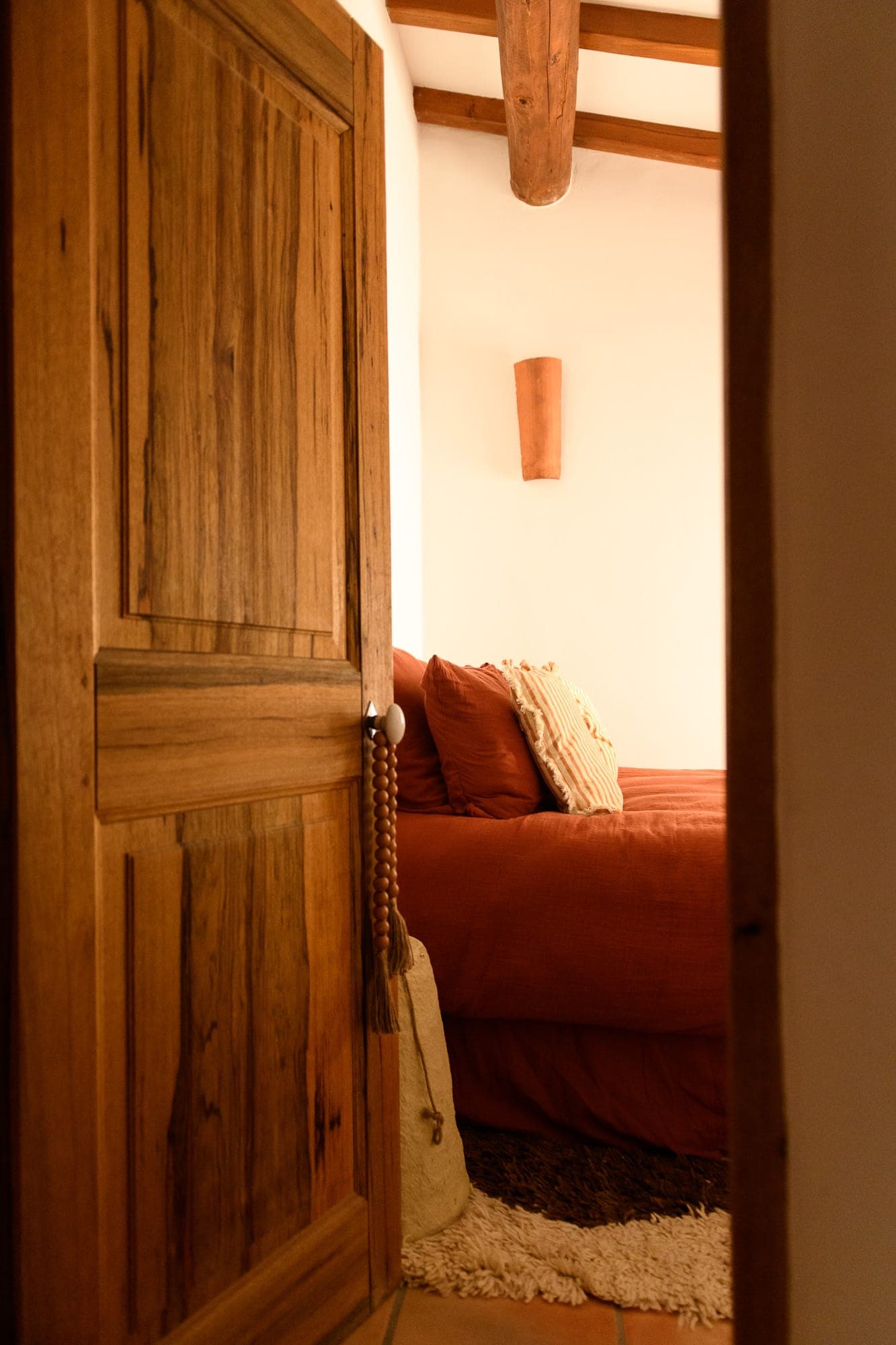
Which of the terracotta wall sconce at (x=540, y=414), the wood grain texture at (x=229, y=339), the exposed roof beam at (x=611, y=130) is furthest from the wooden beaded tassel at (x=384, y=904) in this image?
the exposed roof beam at (x=611, y=130)

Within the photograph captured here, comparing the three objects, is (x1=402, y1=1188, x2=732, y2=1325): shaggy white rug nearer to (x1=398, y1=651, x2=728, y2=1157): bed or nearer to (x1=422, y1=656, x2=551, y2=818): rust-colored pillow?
(x1=398, y1=651, x2=728, y2=1157): bed

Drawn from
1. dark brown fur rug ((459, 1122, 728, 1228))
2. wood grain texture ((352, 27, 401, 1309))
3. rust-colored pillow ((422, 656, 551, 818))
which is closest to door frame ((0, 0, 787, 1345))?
wood grain texture ((352, 27, 401, 1309))

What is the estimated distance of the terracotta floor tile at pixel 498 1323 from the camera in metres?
1.30

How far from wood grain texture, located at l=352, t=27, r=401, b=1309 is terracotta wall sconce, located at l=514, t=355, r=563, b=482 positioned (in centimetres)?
251

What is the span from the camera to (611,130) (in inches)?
157

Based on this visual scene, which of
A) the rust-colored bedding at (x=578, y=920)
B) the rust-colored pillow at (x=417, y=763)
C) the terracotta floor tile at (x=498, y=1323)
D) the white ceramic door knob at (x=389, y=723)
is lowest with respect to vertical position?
the terracotta floor tile at (x=498, y=1323)

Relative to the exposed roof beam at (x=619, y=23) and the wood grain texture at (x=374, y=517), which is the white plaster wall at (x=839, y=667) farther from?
the exposed roof beam at (x=619, y=23)

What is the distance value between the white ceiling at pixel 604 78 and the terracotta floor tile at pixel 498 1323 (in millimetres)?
3915

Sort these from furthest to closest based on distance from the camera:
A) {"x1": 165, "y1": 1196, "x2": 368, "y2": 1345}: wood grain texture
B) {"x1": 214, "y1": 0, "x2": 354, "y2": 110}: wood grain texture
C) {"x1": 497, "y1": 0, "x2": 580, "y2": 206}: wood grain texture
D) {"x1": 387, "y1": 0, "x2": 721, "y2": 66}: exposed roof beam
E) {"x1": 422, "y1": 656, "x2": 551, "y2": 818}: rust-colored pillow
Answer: {"x1": 387, "y1": 0, "x2": 721, "y2": 66}: exposed roof beam → {"x1": 497, "y1": 0, "x2": 580, "y2": 206}: wood grain texture → {"x1": 422, "y1": 656, "x2": 551, "y2": 818}: rust-colored pillow → {"x1": 214, "y1": 0, "x2": 354, "y2": 110}: wood grain texture → {"x1": 165, "y1": 1196, "x2": 368, "y2": 1345}: wood grain texture

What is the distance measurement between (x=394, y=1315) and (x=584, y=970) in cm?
65

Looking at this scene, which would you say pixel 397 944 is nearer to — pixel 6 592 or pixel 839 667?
pixel 6 592

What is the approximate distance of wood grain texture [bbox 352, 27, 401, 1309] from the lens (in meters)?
1.39

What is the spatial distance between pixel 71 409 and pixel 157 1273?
3.06ft

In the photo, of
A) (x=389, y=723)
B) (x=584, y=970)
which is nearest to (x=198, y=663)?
(x=389, y=723)
